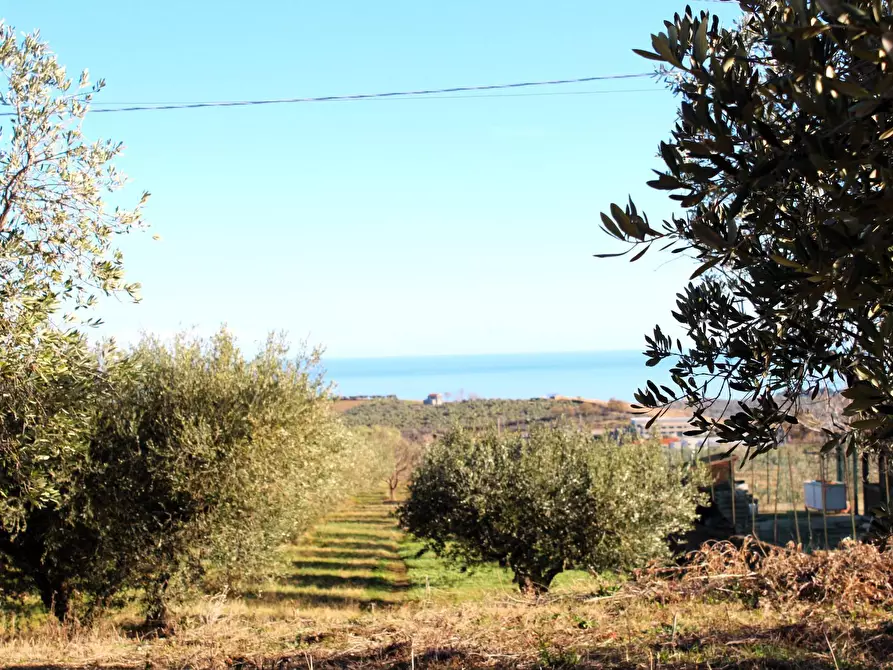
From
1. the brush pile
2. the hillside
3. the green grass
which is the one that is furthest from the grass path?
the hillside

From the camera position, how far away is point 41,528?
12.5 m

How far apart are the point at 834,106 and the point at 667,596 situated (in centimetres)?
787

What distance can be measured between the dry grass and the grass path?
27.1 feet

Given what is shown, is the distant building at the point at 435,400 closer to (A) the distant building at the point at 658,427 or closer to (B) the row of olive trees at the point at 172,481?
(A) the distant building at the point at 658,427

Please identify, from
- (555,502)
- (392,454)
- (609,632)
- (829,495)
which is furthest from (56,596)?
(392,454)

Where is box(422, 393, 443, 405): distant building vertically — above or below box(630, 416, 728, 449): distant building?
above

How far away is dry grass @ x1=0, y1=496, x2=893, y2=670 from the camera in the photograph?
20.5 ft

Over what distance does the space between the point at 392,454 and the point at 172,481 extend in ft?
131

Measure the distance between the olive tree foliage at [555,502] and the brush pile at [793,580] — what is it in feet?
22.4

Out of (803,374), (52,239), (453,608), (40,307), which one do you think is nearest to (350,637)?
(453,608)

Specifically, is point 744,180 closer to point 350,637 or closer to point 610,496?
point 350,637

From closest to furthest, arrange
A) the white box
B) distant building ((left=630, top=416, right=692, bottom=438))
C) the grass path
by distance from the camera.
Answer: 1. distant building ((left=630, top=416, right=692, bottom=438))
2. the white box
3. the grass path

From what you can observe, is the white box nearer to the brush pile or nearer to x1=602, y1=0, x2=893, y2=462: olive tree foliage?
the brush pile

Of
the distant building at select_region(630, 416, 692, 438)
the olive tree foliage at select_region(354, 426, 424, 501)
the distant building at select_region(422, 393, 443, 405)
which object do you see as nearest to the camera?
the distant building at select_region(630, 416, 692, 438)
